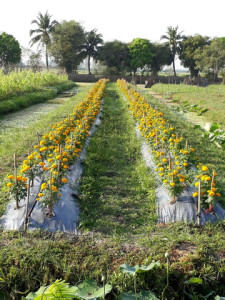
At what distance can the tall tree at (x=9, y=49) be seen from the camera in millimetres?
43169

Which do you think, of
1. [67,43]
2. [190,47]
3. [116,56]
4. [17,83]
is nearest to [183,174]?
[17,83]

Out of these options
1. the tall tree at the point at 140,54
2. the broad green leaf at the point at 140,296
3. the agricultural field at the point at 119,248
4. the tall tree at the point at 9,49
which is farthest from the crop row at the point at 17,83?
the tall tree at the point at 140,54

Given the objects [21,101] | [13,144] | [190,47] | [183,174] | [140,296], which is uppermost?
[190,47]

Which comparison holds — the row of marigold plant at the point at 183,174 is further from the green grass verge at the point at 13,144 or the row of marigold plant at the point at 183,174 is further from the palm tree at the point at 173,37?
the palm tree at the point at 173,37

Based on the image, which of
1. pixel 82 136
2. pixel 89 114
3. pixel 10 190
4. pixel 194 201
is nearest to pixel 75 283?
pixel 10 190

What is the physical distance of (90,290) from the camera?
245 centimetres

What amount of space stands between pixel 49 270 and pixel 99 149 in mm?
4371

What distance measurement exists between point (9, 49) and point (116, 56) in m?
16.6

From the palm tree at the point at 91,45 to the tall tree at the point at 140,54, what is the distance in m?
5.59

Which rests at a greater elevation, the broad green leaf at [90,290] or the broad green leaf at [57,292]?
the broad green leaf at [57,292]

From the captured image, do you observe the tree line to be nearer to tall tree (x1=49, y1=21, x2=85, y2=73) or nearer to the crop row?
tall tree (x1=49, y1=21, x2=85, y2=73)

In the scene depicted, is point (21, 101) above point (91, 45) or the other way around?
the other way around

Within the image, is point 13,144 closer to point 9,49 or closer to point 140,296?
point 140,296

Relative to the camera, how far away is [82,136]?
20.3 feet
